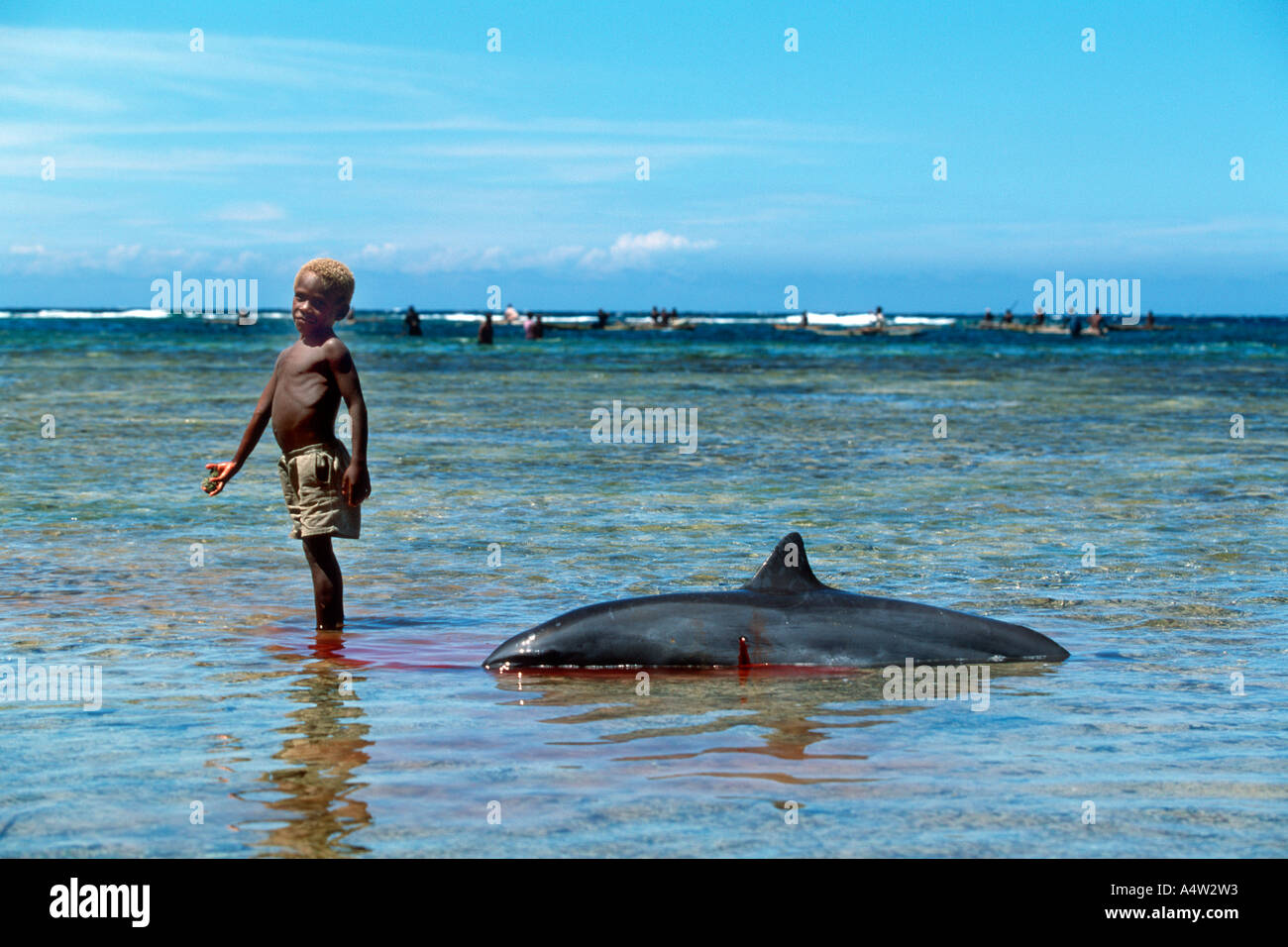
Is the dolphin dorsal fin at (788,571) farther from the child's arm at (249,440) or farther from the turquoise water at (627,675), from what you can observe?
the child's arm at (249,440)

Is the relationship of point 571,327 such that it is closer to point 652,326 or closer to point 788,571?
point 652,326

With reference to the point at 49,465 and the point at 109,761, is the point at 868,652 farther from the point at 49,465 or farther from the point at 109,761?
the point at 49,465

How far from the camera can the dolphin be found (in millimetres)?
6859

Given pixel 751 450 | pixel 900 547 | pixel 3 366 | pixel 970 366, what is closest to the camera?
pixel 900 547

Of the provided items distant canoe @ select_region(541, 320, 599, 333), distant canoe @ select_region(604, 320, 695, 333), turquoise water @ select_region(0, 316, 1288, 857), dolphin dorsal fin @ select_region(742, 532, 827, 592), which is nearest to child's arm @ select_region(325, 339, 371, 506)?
turquoise water @ select_region(0, 316, 1288, 857)

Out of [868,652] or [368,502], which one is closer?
[868,652]

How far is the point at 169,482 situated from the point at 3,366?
35125 millimetres

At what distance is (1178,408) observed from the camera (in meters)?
29.2

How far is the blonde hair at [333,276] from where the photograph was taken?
7547 millimetres

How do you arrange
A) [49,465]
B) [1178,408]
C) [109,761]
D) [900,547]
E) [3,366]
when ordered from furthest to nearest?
[3,366], [1178,408], [49,465], [900,547], [109,761]

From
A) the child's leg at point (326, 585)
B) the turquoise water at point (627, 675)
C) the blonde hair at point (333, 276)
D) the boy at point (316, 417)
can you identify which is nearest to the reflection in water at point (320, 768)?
the turquoise water at point (627, 675)
